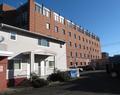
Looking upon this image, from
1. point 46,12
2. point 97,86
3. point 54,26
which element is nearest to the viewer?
point 97,86

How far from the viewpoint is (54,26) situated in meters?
56.6

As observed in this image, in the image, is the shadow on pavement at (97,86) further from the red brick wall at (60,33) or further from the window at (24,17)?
the window at (24,17)

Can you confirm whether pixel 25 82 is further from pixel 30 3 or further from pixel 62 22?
pixel 62 22

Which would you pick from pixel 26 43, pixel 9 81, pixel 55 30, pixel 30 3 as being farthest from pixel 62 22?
pixel 9 81

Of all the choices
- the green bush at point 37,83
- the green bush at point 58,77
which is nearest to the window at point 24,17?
the green bush at point 58,77

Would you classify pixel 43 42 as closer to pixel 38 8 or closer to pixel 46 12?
pixel 38 8

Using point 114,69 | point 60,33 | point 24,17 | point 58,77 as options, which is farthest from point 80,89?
point 60,33

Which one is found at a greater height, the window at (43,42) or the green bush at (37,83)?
the window at (43,42)

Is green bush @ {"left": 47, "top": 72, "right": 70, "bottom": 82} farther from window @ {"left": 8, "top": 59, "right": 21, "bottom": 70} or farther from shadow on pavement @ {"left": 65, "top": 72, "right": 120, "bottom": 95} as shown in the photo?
window @ {"left": 8, "top": 59, "right": 21, "bottom": 70}

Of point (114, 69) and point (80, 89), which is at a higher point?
point (114, 69)

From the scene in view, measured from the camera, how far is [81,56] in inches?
2931

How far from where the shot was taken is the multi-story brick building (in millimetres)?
47969

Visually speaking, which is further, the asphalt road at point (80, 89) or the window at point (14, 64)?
the window at point (14, 64)

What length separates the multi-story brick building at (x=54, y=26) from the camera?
157 feet
